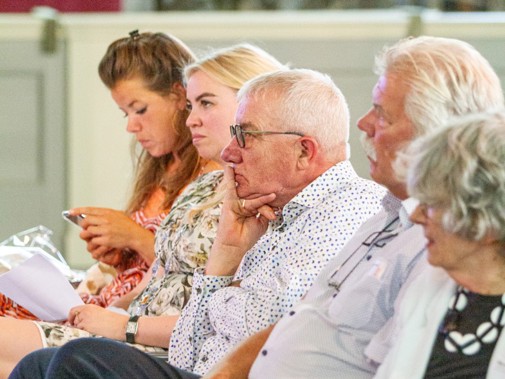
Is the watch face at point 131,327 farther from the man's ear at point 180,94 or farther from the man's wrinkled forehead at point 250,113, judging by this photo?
the man's ear at point 180,94

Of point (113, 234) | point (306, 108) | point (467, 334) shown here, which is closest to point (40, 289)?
point (113, 234)

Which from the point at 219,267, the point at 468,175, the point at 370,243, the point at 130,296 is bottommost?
the point at 130,296

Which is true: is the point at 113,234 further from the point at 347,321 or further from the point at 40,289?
the point at 347,321

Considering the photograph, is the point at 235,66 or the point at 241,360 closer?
the point at 241,360

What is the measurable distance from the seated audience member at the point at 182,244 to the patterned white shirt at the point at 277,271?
24 centimetres

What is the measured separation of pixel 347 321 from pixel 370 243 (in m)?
0.23

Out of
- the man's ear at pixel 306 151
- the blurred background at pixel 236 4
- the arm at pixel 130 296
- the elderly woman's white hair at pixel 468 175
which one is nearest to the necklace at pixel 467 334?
the elderly woman's white hair at pixel 468 175

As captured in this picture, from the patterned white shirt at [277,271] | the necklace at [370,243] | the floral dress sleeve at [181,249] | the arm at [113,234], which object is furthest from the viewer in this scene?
the arm at [113,234]

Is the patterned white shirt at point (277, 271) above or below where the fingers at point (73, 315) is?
above

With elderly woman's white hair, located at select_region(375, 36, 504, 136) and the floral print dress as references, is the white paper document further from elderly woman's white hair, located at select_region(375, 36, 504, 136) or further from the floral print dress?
elderly woman's white hair, located at select_region(375, 36, 504, 136)

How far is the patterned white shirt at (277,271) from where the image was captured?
8.54 ft

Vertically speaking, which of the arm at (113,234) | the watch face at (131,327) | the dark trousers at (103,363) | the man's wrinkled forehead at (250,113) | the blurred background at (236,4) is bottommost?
the watch face at (131,327)

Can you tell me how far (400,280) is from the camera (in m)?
2.25

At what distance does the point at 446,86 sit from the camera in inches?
90.6
